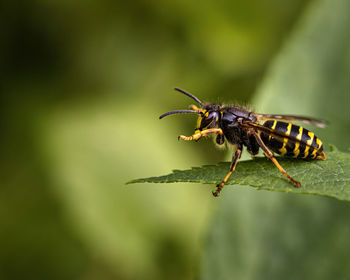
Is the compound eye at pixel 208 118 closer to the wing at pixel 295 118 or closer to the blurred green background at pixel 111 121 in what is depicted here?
the wing at pixel 295 118

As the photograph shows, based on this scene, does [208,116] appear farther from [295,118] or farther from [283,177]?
[283,177]

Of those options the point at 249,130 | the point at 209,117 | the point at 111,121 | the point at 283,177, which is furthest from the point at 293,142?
the point at 111,121

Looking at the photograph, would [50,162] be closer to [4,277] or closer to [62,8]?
[4,277]

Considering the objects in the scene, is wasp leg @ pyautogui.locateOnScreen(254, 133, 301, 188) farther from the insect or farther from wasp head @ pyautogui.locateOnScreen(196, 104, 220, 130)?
wasp head @ pyautogui.locateOnScreen(196, 104, 220, 130)

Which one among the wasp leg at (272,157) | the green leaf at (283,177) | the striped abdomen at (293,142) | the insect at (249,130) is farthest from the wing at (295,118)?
the green leaf at (283,177)

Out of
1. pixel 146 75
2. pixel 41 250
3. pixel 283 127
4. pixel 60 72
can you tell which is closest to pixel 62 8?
pixel 60 72

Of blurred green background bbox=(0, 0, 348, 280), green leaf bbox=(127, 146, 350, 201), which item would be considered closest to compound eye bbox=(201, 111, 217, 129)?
green leaf bbox=(127, 146, 350, 201)

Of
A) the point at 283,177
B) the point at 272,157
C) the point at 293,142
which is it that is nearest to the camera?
the point at 283,177
